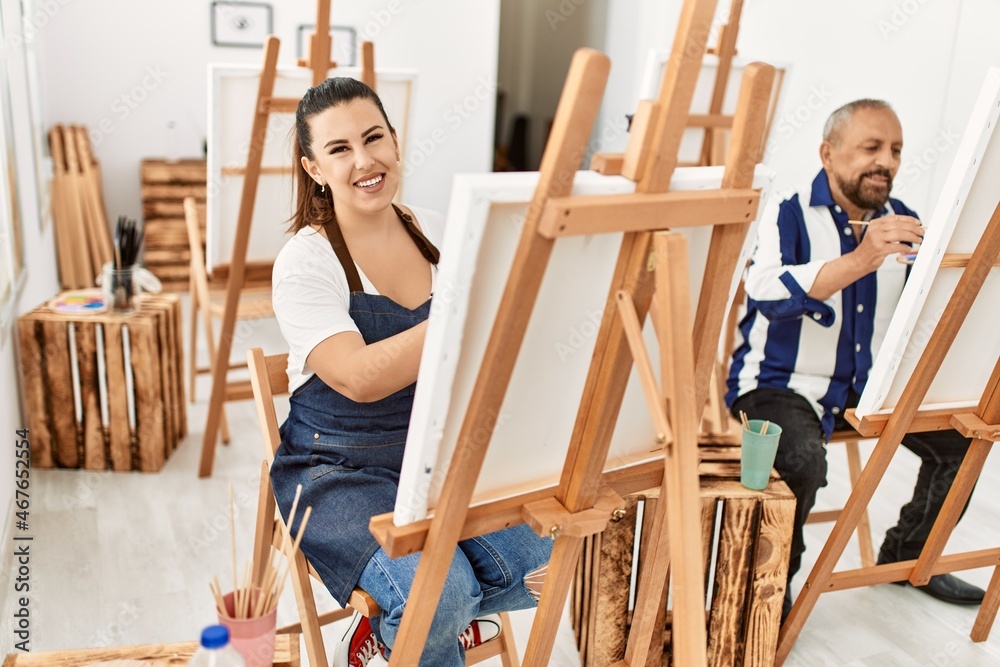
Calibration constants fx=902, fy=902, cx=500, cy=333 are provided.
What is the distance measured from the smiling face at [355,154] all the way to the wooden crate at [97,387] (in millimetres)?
1481

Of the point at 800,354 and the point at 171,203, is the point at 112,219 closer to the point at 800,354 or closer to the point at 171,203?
the point at 171,203

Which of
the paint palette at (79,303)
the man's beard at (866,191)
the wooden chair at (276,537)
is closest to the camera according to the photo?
the wooden chair at (276,537)

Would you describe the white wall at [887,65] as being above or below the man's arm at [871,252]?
above

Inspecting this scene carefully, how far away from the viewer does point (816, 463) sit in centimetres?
208

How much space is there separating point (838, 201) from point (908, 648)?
1.09m

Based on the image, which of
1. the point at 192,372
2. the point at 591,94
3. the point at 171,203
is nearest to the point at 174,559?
the point at 192,372

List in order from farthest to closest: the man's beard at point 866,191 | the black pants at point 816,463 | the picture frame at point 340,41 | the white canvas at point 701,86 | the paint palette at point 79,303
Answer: the picture frame at point 340,41 → the paint palette at point 79,303 → the white canvas at point 701,86 → the man's beard at point 866,191 → the black pants at point 816,463

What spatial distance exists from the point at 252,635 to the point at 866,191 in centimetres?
178

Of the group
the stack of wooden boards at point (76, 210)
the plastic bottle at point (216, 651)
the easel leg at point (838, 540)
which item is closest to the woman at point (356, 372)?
the plastic bottle at point (216, 651)

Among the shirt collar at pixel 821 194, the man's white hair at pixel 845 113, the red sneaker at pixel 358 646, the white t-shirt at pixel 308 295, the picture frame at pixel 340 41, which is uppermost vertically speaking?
the picture frame at pixel 340 41

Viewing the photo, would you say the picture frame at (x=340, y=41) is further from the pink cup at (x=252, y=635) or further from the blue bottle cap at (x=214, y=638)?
the blue bottle cap at (x=214, y=638)

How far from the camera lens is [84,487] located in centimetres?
282

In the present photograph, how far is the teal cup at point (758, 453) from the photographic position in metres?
1.77

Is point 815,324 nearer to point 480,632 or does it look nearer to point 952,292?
point 952,292
